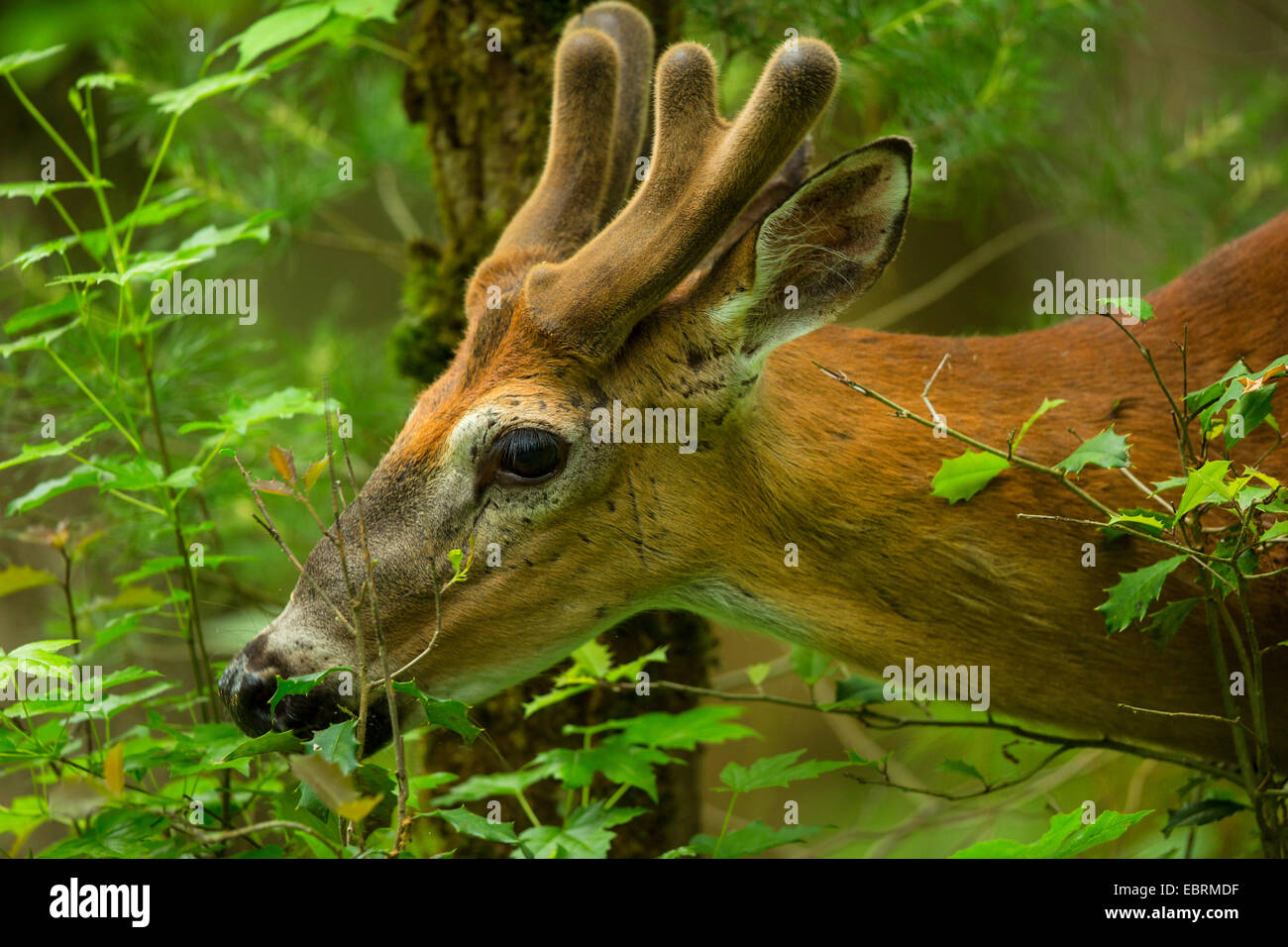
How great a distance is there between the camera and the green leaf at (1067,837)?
2.70m

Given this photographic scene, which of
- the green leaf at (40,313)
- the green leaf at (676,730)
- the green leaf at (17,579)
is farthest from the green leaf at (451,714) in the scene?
the green leaf at (40,313)

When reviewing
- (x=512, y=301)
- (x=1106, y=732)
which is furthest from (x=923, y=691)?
(x=512, y=301)

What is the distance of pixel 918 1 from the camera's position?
5191mm

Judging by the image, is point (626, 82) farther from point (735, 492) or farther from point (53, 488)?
point (53, 488)

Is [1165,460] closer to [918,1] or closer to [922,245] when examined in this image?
[918,1]

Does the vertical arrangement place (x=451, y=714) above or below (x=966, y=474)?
below

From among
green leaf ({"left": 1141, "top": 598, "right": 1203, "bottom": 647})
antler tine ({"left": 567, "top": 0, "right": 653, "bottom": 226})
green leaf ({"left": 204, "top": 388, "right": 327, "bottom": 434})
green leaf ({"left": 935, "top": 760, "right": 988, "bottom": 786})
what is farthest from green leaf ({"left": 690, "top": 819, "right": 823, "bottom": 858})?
antler tine ({"left": 567, "top": 0, "right": 653, "bottom": 226})

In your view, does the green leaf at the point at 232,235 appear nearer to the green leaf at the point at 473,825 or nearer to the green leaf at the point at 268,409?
the green leaf at the point at 268,409

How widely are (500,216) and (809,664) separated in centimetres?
219

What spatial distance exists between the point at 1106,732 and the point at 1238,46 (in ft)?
26.7

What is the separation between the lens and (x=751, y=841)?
3.40 meters

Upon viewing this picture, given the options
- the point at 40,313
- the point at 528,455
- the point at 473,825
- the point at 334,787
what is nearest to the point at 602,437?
the point at 528,455

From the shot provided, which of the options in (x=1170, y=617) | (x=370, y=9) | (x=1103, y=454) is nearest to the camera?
(x=1103, y=454)

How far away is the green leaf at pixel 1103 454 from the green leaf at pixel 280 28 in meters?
2.87
